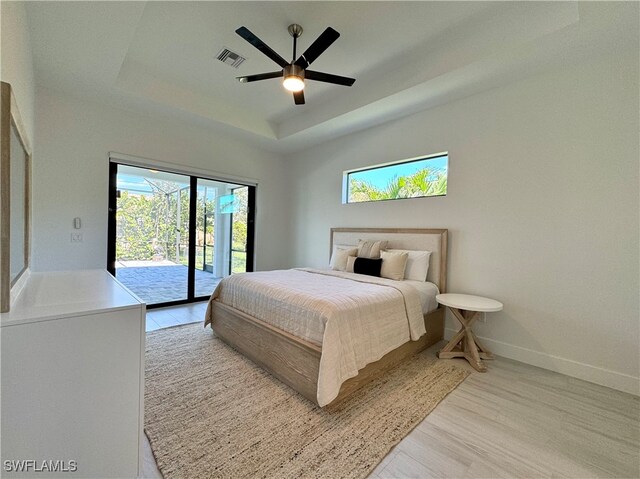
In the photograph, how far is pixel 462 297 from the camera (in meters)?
2.68

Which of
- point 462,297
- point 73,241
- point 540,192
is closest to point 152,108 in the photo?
point 73,241

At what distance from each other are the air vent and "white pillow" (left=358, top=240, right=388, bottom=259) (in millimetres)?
2564

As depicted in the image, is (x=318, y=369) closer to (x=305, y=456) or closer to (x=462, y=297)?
(x=305, y=456)

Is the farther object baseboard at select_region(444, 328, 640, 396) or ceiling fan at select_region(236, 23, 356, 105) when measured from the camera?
baseboard at select_region(444, 328, 640, 396)

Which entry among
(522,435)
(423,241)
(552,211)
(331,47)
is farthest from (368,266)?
(331,47)

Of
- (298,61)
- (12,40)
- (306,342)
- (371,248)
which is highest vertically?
(298,61)

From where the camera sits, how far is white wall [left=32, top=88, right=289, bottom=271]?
117 inches

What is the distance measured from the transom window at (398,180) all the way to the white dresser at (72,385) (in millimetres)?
3292

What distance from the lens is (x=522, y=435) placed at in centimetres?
161

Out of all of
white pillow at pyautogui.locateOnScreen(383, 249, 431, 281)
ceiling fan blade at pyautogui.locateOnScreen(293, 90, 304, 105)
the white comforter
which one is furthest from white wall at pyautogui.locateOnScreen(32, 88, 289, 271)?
white pillow at pyautogui.locateOnScreen(383, 249, 431, 281)

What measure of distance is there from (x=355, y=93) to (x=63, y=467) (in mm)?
3793

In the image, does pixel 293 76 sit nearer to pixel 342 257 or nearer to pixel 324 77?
pixel 324 77

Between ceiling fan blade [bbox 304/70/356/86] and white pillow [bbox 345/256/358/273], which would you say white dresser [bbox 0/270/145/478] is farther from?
white pillow [bbox 345/256/358/273]

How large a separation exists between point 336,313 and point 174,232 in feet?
11.3
